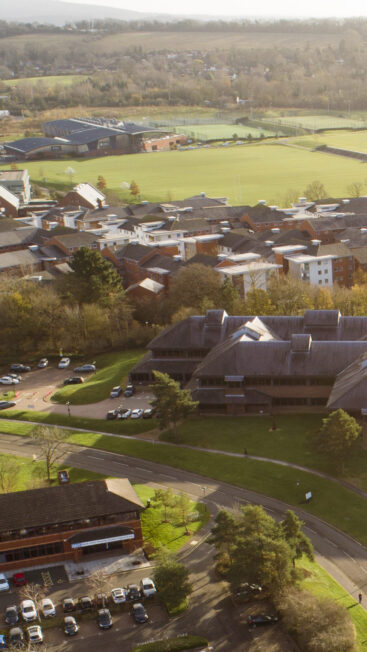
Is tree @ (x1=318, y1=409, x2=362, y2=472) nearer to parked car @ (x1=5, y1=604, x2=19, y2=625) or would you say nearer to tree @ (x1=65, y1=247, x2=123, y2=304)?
parked car @ (x1=5, y1=604, x2=19, y2=625)

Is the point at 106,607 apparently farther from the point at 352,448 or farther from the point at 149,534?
the point at 352,448

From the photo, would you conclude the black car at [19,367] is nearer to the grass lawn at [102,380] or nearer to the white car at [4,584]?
the grass lawn at [102,380]

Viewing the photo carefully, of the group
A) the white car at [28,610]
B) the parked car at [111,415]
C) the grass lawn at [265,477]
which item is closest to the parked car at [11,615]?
the white car at [28,610]

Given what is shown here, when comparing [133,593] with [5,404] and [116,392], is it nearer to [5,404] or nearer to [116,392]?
[116,392]

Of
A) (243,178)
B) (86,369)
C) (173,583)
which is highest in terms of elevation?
(243,178)

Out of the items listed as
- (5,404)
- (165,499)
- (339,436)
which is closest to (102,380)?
(5,404)

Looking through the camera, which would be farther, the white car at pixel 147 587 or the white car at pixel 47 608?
the white car at pixel 147 587

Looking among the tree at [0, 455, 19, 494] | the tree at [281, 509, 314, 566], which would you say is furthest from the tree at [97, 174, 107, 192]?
the tree at [281, 509, 314, 566]
